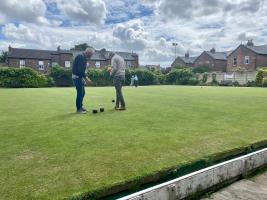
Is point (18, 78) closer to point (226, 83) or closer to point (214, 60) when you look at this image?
point (226, 83)

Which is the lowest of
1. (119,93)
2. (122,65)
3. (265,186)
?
(265,186)

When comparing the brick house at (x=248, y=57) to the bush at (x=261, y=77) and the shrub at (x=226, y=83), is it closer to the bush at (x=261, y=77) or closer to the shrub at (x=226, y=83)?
the shrub at (x=226, y=83)

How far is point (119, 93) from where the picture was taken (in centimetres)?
1005

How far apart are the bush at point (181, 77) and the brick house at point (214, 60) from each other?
835 inches

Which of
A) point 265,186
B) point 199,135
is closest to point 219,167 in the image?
point 265,186

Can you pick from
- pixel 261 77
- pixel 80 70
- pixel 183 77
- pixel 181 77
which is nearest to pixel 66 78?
pixel 181 77

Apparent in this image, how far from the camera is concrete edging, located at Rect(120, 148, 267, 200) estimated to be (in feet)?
9.77

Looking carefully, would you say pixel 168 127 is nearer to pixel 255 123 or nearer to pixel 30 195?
pixel 255 123

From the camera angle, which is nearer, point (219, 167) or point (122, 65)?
point (219, 167)

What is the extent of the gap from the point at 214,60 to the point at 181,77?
73.7 ft

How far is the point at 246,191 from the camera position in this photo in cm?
359

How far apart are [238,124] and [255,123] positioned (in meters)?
0.52

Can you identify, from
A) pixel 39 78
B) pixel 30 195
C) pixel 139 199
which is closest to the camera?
pixel 139 199

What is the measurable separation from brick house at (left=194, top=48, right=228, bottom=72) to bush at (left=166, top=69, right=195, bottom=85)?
835 inches
